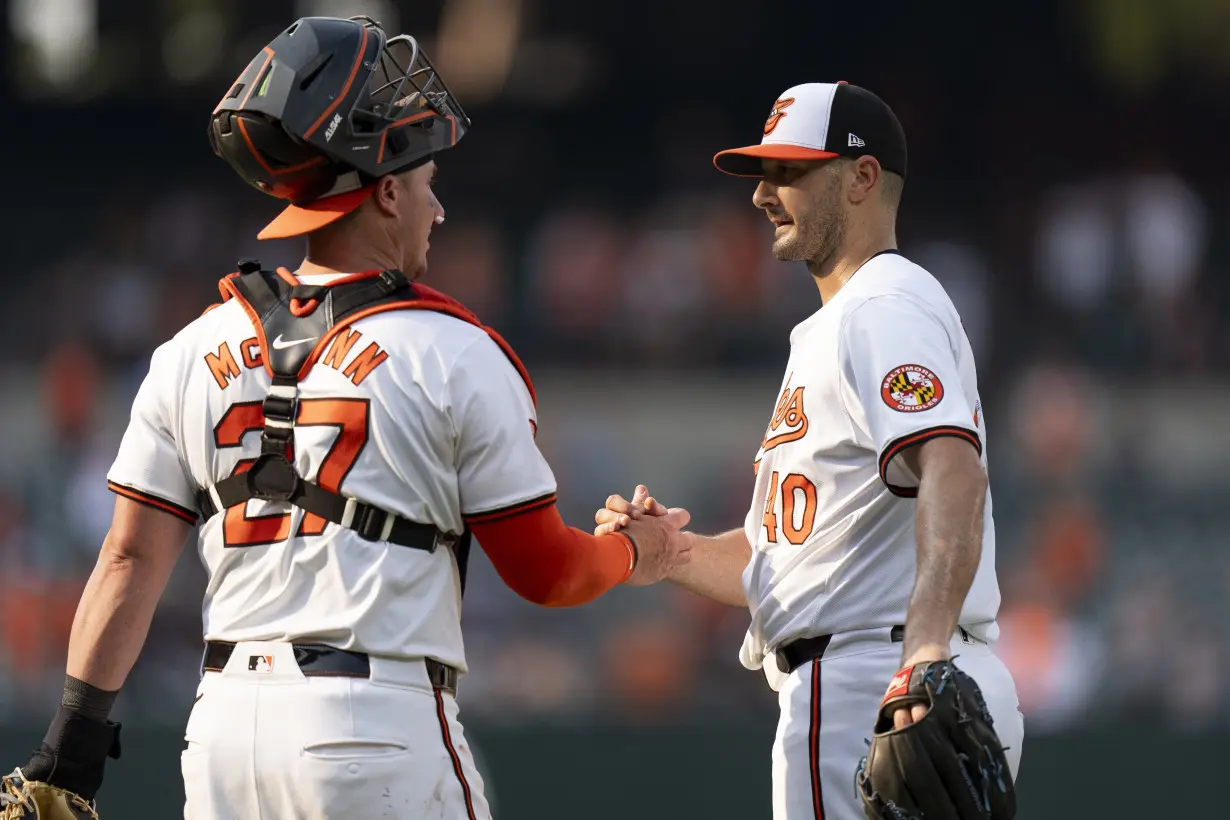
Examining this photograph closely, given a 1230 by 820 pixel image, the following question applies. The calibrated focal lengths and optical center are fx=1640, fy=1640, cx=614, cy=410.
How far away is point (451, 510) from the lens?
3230 millimetres

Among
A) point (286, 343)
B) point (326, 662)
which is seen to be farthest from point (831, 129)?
point (326, 662)

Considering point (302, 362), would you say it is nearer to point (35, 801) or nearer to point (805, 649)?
→ point (35, 801)

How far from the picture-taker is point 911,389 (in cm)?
337

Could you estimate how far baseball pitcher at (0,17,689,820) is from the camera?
A: 10.2 ft

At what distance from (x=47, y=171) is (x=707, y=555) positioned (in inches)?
334

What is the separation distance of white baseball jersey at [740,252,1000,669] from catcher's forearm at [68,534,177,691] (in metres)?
1.40

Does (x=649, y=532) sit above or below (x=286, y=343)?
below

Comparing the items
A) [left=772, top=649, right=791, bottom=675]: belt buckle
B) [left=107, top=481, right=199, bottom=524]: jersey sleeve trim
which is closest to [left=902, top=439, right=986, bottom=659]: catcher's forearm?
[left=772, top=649, right=791, bottom=675]: belt buckle

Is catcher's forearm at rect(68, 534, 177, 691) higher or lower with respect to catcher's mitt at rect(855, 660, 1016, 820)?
higher

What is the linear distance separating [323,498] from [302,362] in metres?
0.27

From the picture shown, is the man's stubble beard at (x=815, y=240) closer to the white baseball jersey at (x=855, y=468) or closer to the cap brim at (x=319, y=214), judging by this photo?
the white baseball jersey at (x=855, y=468)

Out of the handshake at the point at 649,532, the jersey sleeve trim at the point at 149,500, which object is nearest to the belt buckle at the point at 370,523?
the jersey sleeve trim at the point at 149,500

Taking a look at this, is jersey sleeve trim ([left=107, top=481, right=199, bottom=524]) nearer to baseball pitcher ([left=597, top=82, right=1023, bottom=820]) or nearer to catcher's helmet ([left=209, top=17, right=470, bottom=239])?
catcher's helmet ([left=209, top=17, right=470, bottom=239])

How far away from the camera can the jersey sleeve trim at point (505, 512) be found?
3.22 m
